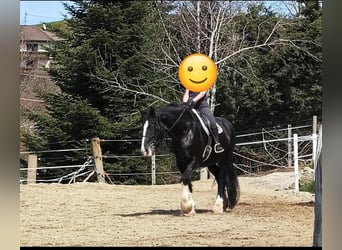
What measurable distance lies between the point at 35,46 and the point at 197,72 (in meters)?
1.30

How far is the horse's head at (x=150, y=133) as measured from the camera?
4.43 metres

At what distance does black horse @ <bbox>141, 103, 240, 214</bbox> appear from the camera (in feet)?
14.6

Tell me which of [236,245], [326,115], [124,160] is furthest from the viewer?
[124,160]

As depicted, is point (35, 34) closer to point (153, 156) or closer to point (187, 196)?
point (153, 156)

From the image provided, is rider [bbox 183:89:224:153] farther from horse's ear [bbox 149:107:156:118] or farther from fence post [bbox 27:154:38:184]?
fence post [bbox 27:154:38:184]

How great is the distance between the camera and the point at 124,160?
4555 mm

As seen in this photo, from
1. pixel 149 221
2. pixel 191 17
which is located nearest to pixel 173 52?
pixel 191 17

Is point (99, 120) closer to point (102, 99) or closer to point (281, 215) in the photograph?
point (102, 99)

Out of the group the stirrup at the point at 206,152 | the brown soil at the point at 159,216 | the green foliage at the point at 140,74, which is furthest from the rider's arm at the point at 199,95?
the brown soil at the point at 159,216

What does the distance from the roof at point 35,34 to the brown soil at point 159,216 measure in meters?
1.14

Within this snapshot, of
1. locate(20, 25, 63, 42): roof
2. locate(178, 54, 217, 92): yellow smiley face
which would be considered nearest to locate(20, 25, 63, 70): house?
locate(20, 25, 63, 42): roof

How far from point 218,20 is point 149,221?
1.63 metres


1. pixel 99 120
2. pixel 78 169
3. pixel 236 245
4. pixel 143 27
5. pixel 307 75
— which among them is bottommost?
pixel 236 245

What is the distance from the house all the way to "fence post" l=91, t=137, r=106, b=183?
2.32 feet
